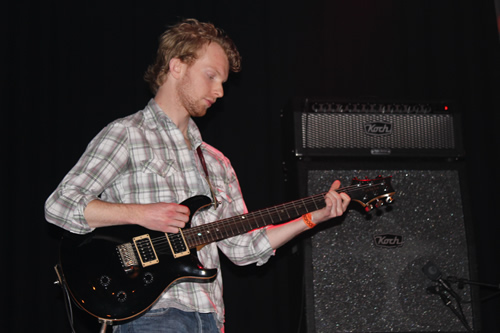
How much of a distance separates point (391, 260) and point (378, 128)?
63cm

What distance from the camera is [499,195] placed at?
140 inches

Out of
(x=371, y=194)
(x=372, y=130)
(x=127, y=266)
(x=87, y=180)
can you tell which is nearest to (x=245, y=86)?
(x=372, y=130)

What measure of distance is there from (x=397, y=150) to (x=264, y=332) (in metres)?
1.29

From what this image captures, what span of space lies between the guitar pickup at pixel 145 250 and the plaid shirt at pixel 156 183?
13 centimetres

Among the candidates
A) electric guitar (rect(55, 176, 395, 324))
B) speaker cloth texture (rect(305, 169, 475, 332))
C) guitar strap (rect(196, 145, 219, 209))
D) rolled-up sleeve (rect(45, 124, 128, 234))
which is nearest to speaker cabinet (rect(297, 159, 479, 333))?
speaker cloth texture (rect(305, 169, 475, 332))

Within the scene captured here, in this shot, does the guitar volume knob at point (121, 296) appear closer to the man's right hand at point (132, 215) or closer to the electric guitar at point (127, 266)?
the electric guitar at point (127, 266)

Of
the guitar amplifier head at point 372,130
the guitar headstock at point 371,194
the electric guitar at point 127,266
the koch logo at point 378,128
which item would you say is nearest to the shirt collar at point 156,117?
the electric guitar at point 127,266

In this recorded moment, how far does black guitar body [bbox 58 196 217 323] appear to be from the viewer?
5.85 ft

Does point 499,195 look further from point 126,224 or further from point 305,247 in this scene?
point 126,224

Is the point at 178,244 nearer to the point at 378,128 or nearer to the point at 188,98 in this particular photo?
the point at 188,98

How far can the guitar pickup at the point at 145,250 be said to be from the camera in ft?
6.19

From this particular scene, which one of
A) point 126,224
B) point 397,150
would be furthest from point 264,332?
point 126,224

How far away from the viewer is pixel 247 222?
87.4 inches

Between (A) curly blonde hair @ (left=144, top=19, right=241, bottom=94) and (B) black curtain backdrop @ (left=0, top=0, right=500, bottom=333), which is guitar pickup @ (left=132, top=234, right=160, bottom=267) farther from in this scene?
(B) black curtain backdrop @ (left=0, top=0, right=500, bottom=333)
